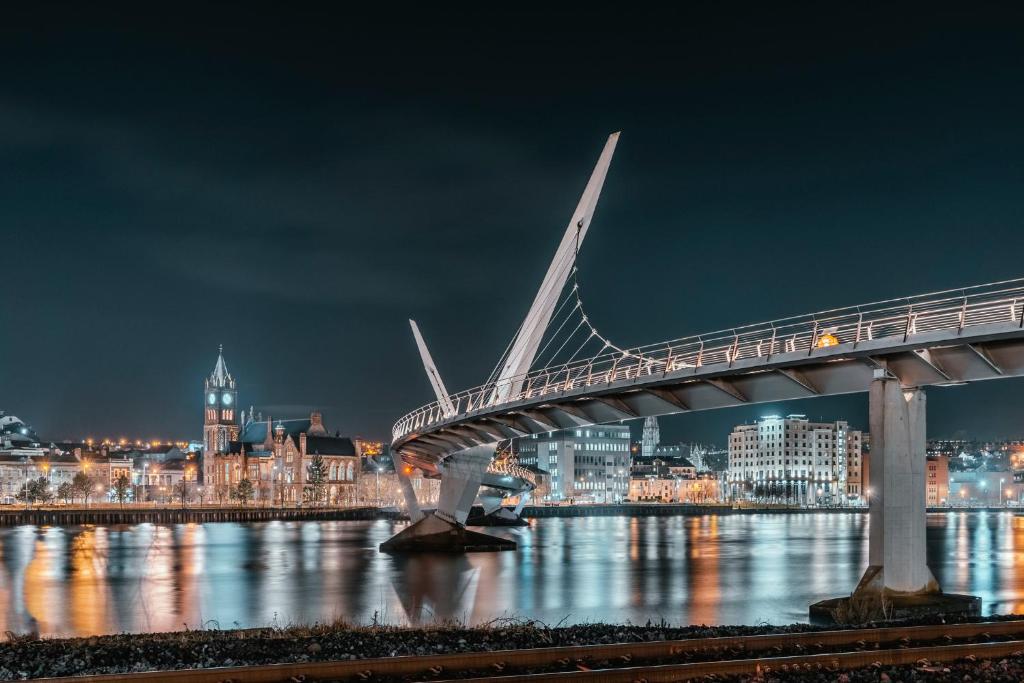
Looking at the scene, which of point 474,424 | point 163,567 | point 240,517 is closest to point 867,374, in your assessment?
point 474,424

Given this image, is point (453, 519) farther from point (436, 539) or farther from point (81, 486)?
point (81, 486)

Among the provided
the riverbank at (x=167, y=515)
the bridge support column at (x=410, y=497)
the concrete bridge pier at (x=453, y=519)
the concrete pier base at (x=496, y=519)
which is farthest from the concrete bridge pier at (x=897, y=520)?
the riverbank at (x=167, y=515)

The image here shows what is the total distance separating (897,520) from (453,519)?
146ft

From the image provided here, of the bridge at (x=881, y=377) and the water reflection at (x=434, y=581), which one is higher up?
the bridge at (x=881, y=377)

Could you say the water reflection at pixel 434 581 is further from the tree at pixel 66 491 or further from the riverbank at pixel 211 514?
the tree at pixel 66 491

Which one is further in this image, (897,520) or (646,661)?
(897,520)

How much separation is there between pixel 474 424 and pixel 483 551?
749 inches

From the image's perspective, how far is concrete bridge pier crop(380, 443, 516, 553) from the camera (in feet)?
217

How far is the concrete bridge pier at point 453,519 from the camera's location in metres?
66.0

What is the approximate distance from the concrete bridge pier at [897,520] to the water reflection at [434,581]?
653cm

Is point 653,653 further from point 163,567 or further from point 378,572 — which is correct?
point 163,567

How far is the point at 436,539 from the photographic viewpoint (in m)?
69.1

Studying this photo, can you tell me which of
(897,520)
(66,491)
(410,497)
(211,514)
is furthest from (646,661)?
(66,491)

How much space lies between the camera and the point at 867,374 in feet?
95.7
